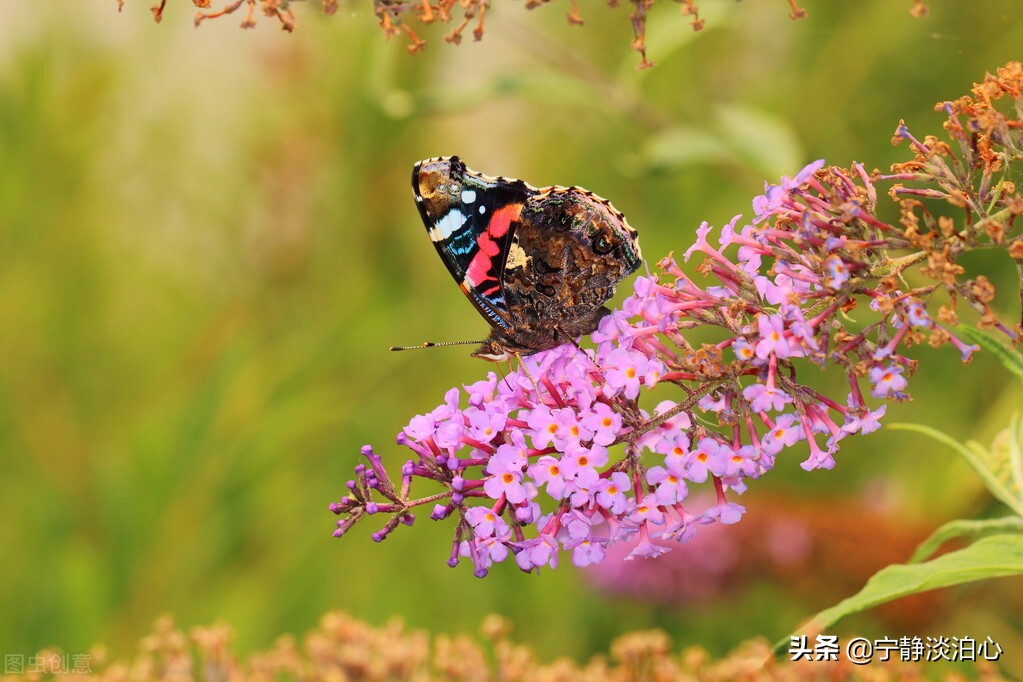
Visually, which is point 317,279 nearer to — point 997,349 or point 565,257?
point 565,257

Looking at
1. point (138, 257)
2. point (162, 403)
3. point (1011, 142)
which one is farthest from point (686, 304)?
point (138, 257)

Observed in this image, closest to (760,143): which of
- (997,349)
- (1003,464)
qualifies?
(1003,464)

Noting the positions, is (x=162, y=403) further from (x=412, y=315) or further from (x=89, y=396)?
(x=412, y=315)

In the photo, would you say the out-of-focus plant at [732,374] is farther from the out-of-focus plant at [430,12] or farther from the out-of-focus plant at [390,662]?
the out-of-focus plant at [390,662]

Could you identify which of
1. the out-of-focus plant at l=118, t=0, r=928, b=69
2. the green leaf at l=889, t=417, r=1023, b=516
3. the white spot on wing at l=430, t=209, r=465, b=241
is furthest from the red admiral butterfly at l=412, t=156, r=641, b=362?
the green leaf at l=889, t=417, r=1023, b=516

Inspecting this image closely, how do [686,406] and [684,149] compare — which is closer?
[686,406]

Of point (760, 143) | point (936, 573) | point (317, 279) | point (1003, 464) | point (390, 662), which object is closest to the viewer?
point (936, 573)

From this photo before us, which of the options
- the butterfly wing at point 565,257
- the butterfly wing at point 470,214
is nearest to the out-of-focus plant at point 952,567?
the butterfly wing at point 565,257
